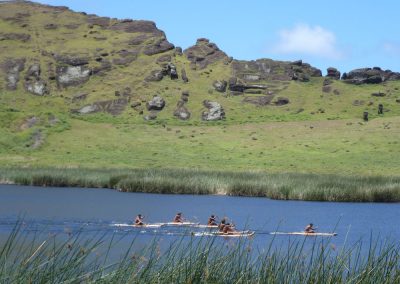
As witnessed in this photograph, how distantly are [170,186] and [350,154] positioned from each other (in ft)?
133

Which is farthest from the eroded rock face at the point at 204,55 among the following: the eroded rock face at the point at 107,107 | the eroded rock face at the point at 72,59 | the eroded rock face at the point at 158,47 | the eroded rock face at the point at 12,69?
the eroded rock face at the point at 12,69

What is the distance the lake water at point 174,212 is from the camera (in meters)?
40.8

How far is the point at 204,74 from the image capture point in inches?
6073

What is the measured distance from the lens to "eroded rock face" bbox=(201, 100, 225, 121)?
132 meters

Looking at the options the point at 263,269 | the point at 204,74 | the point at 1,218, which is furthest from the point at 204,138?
the point at 263,269

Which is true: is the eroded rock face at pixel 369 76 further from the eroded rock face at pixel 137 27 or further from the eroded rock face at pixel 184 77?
the eroded rock face at pixel 137 27

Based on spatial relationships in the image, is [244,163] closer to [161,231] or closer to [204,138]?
[204,138]

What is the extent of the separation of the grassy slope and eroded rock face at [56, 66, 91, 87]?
1.89m

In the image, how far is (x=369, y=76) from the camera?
511 feet

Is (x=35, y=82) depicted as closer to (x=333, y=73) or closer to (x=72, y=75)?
(x=72, y=75)

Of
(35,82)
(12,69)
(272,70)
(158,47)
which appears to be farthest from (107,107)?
(272,70)

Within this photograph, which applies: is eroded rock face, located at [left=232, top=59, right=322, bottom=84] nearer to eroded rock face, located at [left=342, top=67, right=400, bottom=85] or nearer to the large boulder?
the large boulder

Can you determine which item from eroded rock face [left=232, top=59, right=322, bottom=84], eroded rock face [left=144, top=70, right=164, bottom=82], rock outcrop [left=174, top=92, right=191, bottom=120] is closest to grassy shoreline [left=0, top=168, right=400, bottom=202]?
rock outcrop [left=174, top=92, right=191, bottom=120]

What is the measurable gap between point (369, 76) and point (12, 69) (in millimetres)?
69539
